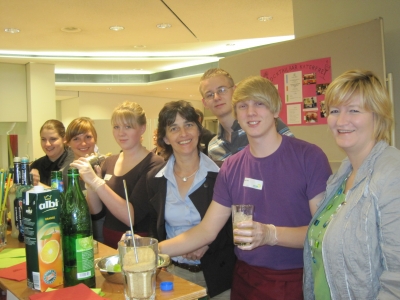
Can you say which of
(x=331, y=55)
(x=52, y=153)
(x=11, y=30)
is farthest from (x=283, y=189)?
(x=11, y=30)

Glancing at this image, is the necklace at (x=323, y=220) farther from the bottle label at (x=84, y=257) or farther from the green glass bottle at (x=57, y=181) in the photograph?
the green glass bottle at (x=57, y=181)

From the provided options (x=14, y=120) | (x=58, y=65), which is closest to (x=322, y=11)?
(x=14, y=120)

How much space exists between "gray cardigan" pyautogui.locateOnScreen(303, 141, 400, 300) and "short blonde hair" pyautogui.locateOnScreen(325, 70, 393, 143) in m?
0.06

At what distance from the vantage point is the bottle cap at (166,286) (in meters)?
1.14

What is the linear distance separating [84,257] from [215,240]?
2.52 feet

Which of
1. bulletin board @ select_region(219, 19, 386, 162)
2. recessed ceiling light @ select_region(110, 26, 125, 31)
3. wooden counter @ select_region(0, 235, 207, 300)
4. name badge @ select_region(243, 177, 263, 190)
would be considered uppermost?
recessed ceiling light @ select_region(110, 26, 125, 31)

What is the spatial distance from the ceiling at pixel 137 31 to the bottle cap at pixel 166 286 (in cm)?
300

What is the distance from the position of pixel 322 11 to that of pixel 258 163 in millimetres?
2230

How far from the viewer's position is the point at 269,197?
151 centimetres

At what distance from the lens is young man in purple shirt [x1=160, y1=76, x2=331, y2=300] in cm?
147

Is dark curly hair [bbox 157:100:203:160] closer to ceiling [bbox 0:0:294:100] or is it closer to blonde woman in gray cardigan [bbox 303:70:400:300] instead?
blonde woman in gray cardigan [bbox 303:70:400:300]

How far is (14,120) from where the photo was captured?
6.55 meters

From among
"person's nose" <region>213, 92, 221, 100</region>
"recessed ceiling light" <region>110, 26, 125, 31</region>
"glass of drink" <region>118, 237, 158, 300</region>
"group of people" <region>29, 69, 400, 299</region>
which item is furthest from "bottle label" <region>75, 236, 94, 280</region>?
"recessed ceiling light" <region>110, 26, 125, 31</region>

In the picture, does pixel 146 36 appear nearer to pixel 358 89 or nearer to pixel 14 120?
pixel 14 120
